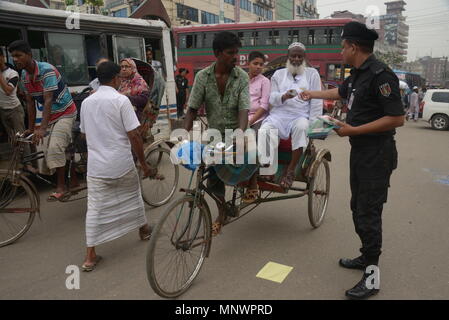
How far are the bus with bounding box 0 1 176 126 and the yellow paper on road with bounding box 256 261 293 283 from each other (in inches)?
190

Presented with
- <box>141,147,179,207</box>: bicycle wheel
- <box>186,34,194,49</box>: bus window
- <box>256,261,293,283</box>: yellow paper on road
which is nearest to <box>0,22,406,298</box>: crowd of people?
<box>256,261,293,283</box>: yellow paper on road

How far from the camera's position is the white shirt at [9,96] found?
5.10 meters

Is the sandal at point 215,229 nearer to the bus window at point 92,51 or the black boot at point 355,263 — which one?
the black boot at point 355,263

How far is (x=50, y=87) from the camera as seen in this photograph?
4.17m

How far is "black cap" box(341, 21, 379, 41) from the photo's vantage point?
8.89ft

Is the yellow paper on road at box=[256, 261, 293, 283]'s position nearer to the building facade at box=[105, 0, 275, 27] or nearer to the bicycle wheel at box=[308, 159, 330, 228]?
the bicycle wheel at box=[308, 159, 330, 228]

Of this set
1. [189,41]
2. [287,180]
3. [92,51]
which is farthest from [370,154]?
[189,41]

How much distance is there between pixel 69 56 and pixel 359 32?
520cm

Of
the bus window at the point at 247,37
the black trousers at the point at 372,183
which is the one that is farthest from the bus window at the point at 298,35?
the black trousers at the point at 372,183

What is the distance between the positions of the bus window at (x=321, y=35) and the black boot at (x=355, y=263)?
50.9 ft

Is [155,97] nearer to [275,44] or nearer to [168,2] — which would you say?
[275,44]

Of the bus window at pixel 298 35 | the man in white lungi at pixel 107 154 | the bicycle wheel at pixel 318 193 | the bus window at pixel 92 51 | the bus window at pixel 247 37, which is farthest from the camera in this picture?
the bus window at pixel 247 37
